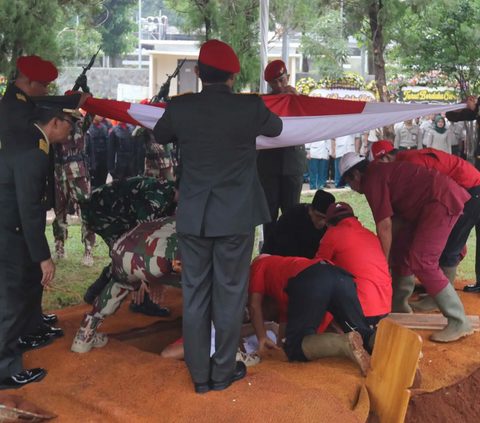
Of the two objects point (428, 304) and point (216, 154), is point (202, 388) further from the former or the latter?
point (428, 304)

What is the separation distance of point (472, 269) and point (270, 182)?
8.16 feet

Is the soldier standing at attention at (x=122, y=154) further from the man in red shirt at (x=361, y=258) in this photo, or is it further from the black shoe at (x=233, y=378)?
the black shoe at (x=233, y=378)

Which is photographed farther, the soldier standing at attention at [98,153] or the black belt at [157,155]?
the soldier standing at attention at [98,153]

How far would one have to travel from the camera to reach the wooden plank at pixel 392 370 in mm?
2596

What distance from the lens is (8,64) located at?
482 centimetres

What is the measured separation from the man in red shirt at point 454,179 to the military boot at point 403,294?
166 mm

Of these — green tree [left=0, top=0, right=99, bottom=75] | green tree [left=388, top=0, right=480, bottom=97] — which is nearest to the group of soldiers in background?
green tree [left=0, top=0, right=99, bottom=75]

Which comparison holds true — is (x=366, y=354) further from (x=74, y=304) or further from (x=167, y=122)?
(x=74, y=304)

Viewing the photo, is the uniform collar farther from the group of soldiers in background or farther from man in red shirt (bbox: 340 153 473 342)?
the group of soldiers in background

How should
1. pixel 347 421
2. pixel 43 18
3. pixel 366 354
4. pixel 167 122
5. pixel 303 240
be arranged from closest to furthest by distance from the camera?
pixel 347 421 < pixel 167 122 < pixel 366 354 < pixel 303 240 < pixel 43 18

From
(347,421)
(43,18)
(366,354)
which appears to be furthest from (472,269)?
(43,18)

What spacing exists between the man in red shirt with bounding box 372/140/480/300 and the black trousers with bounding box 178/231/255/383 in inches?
73.5

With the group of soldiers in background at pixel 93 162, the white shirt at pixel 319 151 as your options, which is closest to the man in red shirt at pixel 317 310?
the group of soldiers in background at pixel 93 162

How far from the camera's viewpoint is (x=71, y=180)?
5.56 metres
